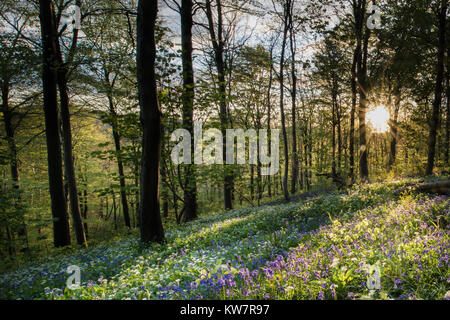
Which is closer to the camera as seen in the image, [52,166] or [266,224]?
[266,224]

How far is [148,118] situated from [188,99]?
11.6ft

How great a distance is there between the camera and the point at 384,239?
3326 mm

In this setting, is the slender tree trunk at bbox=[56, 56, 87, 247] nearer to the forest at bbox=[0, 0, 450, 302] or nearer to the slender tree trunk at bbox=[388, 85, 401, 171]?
the forest at bbox=[0, 0, 450, 302]

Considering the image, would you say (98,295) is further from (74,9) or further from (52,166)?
(74,9)

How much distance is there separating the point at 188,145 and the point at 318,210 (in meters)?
5.64

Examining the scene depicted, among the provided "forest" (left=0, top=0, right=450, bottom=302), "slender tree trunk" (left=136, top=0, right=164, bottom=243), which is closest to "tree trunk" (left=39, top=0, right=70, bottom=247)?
"forest" (left=0, top=0, right=450, bottom=302)

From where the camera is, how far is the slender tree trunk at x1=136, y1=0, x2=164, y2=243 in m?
5.74

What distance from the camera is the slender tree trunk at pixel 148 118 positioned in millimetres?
5738

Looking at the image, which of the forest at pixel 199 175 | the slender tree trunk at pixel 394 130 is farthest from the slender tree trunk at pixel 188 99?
the slender tree trunk at pixel 394 130

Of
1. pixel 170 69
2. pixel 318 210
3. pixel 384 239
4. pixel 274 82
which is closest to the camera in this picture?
pixel 384 239

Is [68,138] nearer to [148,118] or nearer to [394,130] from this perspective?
[148,118]

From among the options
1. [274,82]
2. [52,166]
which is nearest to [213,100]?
[52,166]

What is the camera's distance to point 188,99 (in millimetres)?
9125

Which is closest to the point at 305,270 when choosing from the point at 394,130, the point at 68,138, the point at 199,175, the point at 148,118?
the point at 148,118
